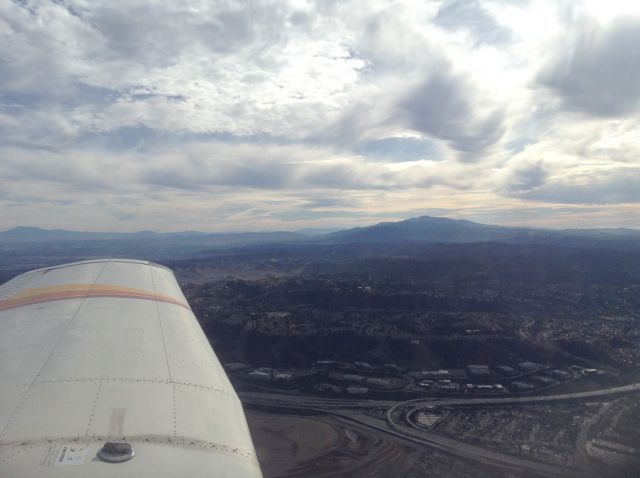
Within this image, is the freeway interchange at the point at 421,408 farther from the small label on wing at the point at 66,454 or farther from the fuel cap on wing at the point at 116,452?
the small label on wing at the point at 66,454

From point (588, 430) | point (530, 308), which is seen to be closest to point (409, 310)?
point (530, 308)

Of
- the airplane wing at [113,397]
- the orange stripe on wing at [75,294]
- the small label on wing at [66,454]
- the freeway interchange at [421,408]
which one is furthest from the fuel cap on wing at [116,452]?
the freeway interchange at [421,408]

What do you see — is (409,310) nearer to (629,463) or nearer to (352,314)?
(352,314)

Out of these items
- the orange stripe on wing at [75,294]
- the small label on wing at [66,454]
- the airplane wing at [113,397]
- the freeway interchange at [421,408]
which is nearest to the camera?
the small label on wing at [66,454]

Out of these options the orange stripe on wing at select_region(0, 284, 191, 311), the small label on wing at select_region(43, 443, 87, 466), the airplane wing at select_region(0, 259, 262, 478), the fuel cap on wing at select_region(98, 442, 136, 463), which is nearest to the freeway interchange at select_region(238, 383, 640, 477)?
the orange stripe on wing at select_region(0, 284, 191, 311)

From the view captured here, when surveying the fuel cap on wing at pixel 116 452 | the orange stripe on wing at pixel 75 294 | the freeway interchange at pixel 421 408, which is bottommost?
the freeway interchange at pixel 421 408

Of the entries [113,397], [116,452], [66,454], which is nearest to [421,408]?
[113,397]

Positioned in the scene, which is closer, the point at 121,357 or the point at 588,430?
the point at 121,357
